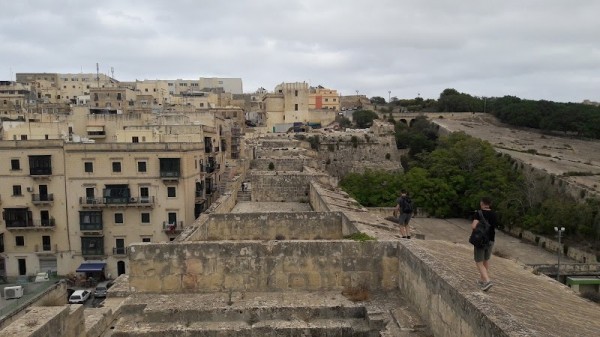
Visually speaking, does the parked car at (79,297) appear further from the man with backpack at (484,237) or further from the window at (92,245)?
the man with backpack at (484,237)

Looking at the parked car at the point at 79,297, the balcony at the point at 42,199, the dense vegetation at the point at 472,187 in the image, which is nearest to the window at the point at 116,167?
the balcony at the point at 42,199

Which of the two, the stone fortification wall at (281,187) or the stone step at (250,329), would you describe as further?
the stone fortification wall at (281,187)

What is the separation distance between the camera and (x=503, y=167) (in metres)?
43.6

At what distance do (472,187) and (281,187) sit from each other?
90.9ft

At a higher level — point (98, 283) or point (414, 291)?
point (414, 291)

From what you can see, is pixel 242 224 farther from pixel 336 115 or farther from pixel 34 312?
pixel 336 115

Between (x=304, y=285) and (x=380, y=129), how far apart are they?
51.1 m

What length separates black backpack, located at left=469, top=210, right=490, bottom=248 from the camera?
551 centimetres

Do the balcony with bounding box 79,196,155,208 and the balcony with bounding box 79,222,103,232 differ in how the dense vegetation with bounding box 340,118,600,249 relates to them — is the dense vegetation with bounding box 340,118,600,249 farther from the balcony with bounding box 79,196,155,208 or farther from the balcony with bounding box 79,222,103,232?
the balcony with bounding box 79,222,103,232

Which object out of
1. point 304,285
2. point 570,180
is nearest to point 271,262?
point 304,285

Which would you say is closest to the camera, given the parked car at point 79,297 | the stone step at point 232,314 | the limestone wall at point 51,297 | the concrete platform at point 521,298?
the concrete platform at point 521,298

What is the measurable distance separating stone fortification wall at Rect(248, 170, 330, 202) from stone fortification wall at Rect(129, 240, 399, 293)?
469 inches

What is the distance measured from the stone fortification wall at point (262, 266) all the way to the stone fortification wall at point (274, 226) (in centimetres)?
327

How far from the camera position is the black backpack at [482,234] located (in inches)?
217
